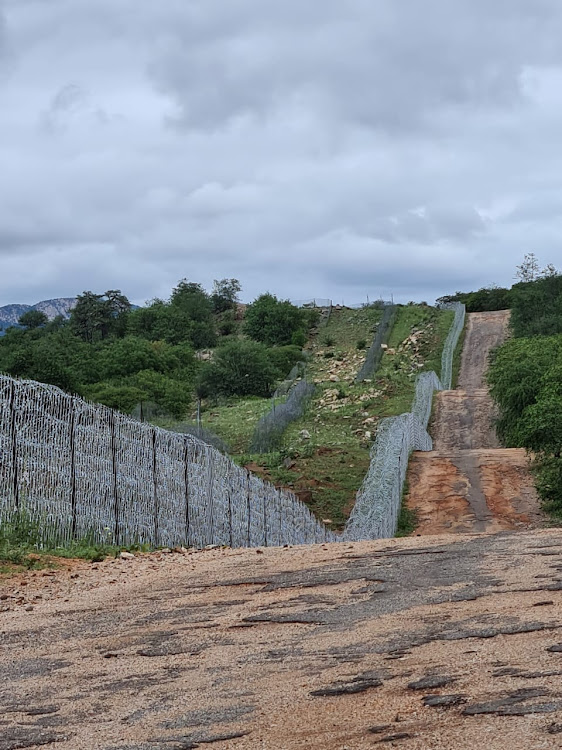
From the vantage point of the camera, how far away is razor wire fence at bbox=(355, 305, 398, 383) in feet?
179

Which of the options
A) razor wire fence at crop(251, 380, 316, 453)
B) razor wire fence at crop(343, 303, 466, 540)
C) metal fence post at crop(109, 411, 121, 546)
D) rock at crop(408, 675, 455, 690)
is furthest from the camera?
razor wire fence at crop(251, 380, 316, 453)

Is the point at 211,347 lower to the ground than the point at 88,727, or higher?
higher

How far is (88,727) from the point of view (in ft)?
16.2

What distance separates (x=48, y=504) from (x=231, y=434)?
2763 centimetres

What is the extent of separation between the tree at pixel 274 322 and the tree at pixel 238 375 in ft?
51.5

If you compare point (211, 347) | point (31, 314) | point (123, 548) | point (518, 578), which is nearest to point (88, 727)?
point (518, 578)

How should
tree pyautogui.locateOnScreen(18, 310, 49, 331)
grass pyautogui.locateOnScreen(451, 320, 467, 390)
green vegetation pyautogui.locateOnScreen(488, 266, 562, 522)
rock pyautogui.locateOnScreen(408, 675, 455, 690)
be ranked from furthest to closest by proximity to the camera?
tree pyautogui.locateOnScreen(18, 310, 49, 331) → grass pyautogui.locateOnScreen(451, 320, 467, 390) → green vegetation pyautogui.locateOnScreen(488, 266, 562, 522) → rock pyautogui.locateOnScreen(408, 675, 455, 690)

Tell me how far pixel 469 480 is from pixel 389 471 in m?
6.13

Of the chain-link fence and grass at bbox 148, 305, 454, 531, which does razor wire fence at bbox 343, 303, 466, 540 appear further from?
the chain-link fence

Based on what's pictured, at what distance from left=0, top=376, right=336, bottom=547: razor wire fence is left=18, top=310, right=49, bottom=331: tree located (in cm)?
8612

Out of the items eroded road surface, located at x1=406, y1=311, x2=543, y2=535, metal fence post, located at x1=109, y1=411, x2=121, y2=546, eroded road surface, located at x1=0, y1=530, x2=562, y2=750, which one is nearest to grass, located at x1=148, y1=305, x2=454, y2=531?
eroded road surface, located at x1=406, y1=311, x2=543, y2=535

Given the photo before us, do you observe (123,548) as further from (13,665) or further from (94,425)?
(13,665)

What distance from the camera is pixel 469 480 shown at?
2853cm

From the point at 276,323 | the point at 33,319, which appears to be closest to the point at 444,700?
the point at 276,323
